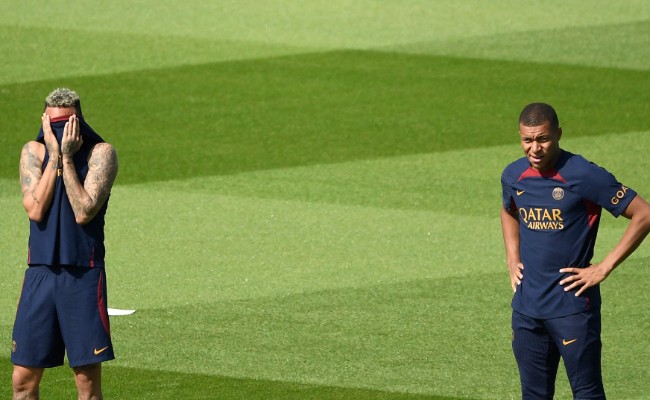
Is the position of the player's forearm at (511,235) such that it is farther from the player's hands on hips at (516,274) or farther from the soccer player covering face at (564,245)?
the soccer player covering face at (564,245)

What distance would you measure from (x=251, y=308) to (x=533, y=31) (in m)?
14.9

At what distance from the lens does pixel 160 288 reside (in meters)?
13.7

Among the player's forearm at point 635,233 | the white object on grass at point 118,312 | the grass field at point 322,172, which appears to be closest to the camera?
the player's forearm at point 635,233

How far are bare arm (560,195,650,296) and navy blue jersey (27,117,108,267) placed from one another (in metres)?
2.84

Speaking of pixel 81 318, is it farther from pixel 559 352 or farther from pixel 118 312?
pixel 118 312

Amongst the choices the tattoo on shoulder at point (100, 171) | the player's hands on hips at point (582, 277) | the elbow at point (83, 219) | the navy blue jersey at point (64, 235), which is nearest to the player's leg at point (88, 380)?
the navy blue jersey at point (64, 235)

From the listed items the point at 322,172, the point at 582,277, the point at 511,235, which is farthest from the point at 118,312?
the point at 322,172

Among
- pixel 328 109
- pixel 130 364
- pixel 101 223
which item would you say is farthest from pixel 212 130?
pixel 101 223

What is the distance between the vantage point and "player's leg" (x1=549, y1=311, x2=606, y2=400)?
841 cm

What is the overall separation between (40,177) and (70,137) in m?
0.39

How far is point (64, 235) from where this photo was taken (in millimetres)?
8883

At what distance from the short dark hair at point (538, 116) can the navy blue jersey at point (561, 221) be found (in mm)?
247

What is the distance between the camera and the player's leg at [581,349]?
841 cm

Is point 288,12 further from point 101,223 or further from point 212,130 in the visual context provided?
point 101,223
